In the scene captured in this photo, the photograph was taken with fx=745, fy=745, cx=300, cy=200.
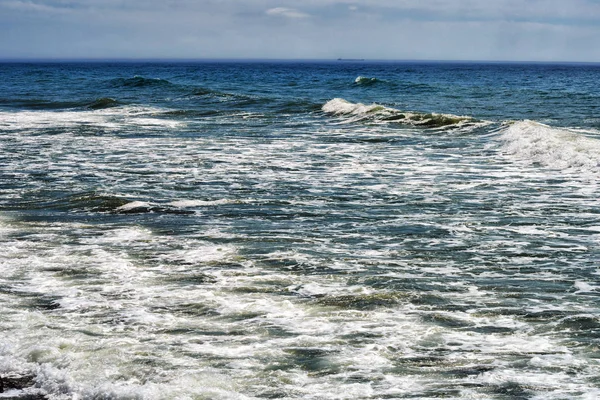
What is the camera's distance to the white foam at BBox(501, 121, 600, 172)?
16.3 m

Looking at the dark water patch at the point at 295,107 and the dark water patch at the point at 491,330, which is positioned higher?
the dark water patch at the point at 295,107

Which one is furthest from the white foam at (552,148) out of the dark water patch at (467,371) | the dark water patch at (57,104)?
the dark water patch at (57,104)

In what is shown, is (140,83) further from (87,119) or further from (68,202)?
(68,202)

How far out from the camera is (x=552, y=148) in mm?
18078

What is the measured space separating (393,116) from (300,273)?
21175mm

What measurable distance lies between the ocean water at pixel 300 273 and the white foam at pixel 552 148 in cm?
11

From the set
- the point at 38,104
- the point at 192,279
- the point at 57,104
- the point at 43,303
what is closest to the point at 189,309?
the point at 192,279

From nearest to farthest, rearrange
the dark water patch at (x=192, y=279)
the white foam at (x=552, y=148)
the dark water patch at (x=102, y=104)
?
1. the dark water patch at (x=192, y=279)
2. the white foam at (x=552, y=148)
3. the dark water patch at (x=102, y=104)

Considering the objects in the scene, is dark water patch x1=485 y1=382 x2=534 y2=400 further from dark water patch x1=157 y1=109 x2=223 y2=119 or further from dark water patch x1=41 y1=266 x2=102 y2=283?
dark water patch x1=157 y1=109 x2=223 y2=119

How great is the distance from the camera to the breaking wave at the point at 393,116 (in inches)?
1023

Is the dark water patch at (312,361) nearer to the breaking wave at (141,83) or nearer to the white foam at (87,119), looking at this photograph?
the white foam at (87,119)

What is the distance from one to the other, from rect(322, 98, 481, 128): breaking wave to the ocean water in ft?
25.1

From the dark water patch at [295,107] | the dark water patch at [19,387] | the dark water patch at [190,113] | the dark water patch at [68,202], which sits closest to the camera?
the dark water patch at [19,387]

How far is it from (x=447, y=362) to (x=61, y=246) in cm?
528
